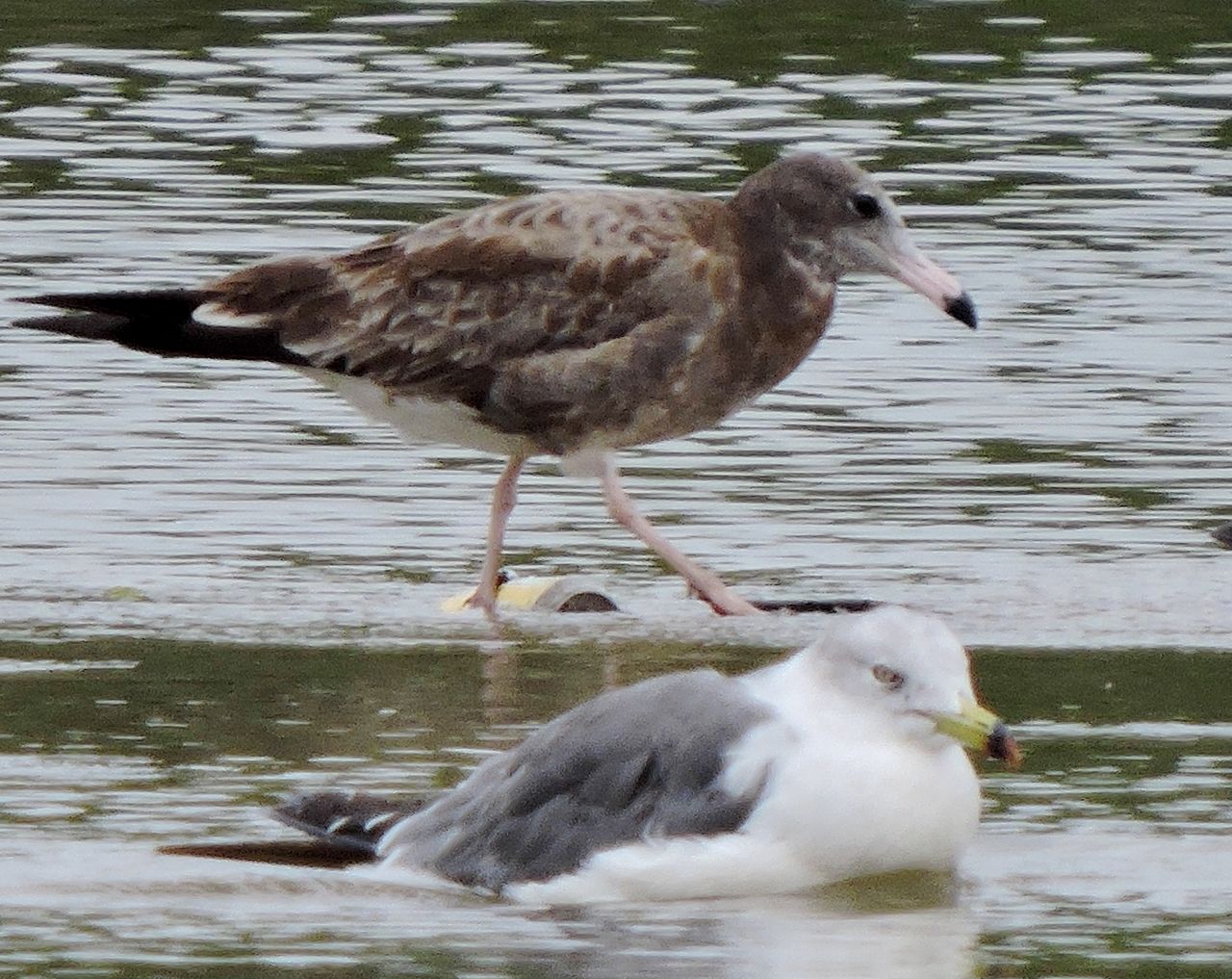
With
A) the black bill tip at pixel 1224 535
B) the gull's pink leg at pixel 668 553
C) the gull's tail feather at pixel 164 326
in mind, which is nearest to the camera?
the gull's pink leg at pixel 668 553

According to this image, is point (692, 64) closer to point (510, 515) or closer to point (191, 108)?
point (191, 108)

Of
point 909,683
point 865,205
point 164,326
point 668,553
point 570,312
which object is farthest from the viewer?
point 164,326

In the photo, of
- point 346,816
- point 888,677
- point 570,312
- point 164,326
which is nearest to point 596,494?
point 570,312

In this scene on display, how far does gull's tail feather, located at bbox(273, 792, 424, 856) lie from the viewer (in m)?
7.00

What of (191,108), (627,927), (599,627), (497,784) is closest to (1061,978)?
(627,927)

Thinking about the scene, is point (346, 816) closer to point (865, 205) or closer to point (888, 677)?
point (888, 677)

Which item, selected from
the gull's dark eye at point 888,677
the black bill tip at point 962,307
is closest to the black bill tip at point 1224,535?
the black bill tip at point 962,307

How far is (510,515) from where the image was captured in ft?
36.1

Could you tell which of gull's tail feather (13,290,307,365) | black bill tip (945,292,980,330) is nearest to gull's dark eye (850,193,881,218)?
black bill tip (945,292,980,330)

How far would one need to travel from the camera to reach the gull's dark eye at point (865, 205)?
34.7ft

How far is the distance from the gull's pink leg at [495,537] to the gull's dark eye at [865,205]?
128cm

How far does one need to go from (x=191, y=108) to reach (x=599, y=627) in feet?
31.6

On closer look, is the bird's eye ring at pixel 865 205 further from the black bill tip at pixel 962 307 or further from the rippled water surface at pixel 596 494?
the rippled water surface at pixel 596 494

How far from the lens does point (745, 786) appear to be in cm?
657
